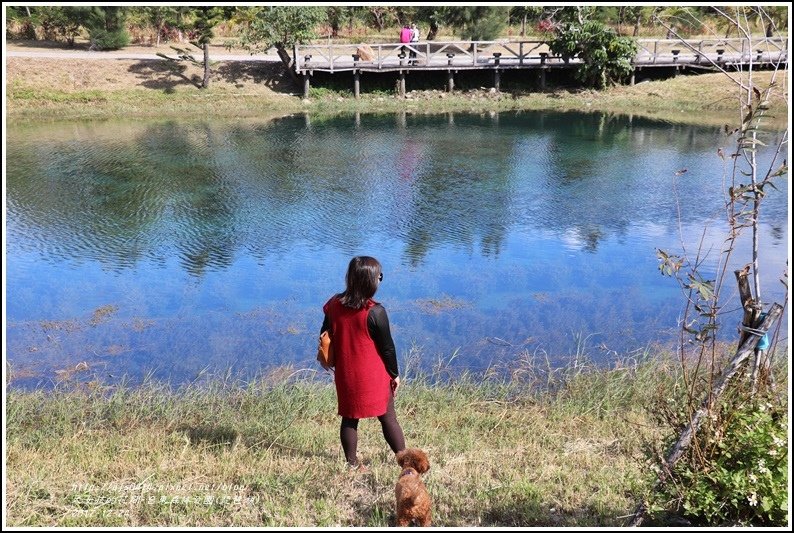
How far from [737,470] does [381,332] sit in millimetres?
1731

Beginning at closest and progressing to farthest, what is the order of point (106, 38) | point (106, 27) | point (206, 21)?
1. point (206, 21)
2. point (106, 38)
3. point (106, 27)

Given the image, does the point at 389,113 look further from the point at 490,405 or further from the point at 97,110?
the point at 490,405

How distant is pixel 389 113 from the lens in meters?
24.1

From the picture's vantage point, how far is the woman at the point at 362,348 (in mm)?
3676

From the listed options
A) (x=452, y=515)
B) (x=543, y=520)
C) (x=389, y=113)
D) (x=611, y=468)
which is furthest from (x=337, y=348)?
(x=389, y=113)

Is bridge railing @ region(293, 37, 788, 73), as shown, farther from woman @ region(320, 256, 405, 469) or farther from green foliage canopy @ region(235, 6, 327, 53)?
woman @ region(320, 256, 405, 469)

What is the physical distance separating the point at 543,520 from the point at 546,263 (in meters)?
6.70

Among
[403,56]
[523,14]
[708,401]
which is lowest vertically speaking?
[708,401]

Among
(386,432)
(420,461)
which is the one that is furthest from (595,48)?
(420,461)

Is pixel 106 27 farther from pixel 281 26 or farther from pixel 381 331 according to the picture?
pixel 381 331

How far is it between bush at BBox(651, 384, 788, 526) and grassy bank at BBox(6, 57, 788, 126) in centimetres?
2119

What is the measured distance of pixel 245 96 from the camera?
25047 millimetres

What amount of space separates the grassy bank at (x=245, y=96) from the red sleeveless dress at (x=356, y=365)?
20921 mm

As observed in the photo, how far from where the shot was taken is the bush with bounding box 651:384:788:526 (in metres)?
2.91
